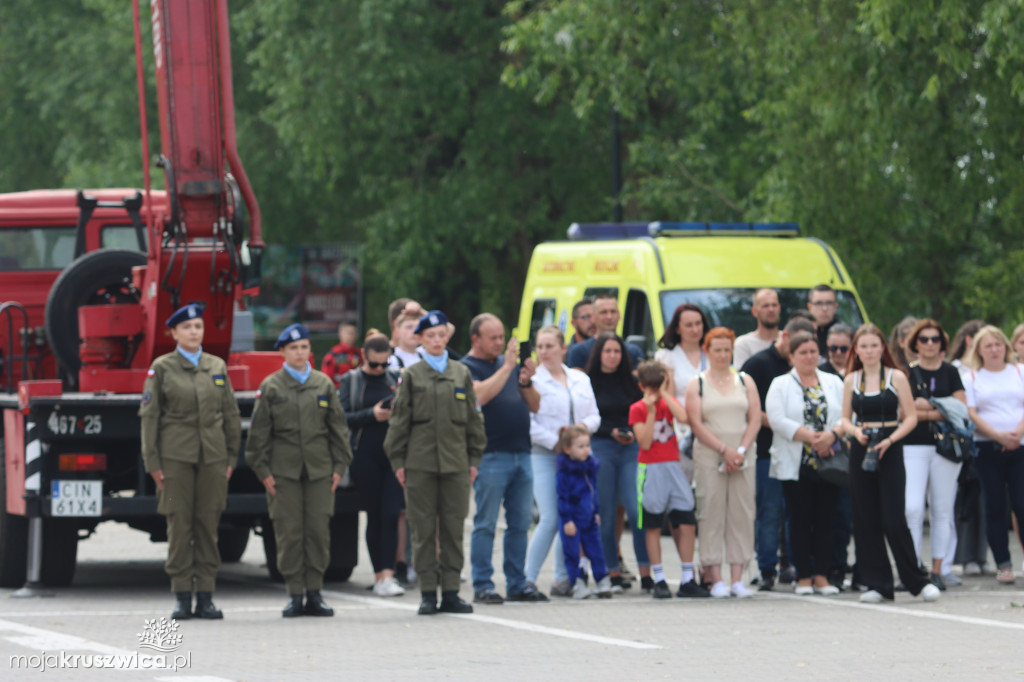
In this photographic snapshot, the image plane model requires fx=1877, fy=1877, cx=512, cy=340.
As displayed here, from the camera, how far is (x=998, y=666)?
9047mm

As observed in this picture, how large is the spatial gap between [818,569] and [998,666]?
3383 millimetres

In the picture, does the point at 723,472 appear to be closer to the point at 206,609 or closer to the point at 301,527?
the point at 301,527

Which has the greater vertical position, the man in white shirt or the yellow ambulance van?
the yellow ambulance van

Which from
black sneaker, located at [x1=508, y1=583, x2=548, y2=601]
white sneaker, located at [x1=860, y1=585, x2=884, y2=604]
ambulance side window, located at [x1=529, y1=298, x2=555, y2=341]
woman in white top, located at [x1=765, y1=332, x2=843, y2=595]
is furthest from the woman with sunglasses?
ambulance side window, located at [x1=529, y1=298, x2=555, y2=341]

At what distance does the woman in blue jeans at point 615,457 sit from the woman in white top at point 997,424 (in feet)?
8.05

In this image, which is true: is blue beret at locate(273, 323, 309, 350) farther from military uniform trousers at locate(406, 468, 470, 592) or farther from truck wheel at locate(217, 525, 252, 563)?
truck wheel at locate(217, 525, 252, 563)

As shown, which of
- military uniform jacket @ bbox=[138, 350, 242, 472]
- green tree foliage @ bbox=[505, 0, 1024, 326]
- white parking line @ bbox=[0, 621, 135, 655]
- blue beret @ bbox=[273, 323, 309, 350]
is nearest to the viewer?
white parking line @ bbox=[0, 621, 135, 655]

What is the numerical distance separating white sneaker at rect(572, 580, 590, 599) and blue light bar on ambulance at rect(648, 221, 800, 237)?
214 inches

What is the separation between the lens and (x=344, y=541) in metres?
13.4

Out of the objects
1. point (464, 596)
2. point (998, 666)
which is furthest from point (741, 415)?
point (998, 666)

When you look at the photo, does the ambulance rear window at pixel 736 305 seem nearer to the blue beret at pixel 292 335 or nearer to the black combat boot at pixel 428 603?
the blue beret at pixel 292 335

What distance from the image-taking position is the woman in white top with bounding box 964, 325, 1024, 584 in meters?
13.1

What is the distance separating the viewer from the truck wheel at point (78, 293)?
1326 cm

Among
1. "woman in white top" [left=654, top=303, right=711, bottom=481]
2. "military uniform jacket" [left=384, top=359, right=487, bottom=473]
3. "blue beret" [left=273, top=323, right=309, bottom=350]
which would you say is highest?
"blue beret" [left=273, top=323, right=309, bottom=350]
